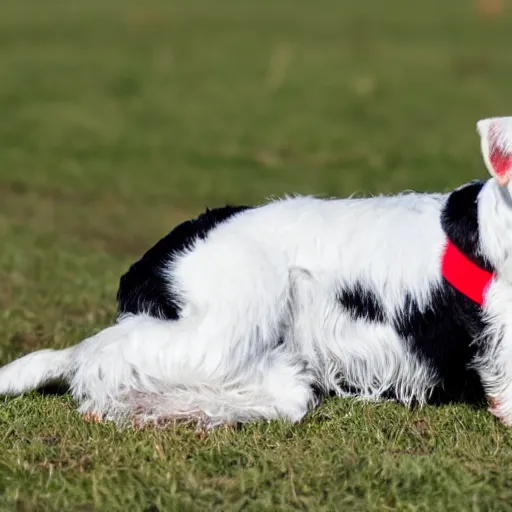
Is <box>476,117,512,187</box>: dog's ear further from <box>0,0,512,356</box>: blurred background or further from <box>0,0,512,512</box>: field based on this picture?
<box>0,0,512,356</box>: blurred background

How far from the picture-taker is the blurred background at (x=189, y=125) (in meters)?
9.94

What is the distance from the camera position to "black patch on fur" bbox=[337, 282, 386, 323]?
507 cm

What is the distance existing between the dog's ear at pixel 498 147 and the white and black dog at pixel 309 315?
0.19 meters

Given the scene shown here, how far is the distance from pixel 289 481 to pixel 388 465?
42 cm

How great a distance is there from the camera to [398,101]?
18.9 m

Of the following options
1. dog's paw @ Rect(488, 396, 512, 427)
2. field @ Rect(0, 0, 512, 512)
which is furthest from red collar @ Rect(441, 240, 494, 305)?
field @ Rect(0, 0, 512, 512)

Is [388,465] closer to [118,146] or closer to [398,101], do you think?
[118,146]

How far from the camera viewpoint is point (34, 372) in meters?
5.32

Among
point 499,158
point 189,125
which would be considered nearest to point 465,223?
point 499,158

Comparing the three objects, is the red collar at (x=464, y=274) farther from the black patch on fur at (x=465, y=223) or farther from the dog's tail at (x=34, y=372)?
the dog's tail at (x=34, y=372)

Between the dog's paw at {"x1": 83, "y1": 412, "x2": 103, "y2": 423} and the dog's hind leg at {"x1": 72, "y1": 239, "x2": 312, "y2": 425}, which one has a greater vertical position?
the dog's hind leg at {"x1": 72, "y1": 239, "x2": 312, "y2": 425}

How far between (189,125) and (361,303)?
12320mm

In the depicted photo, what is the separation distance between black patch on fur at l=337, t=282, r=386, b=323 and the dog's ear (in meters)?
0.79

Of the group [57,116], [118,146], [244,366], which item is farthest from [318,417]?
[57,116]
